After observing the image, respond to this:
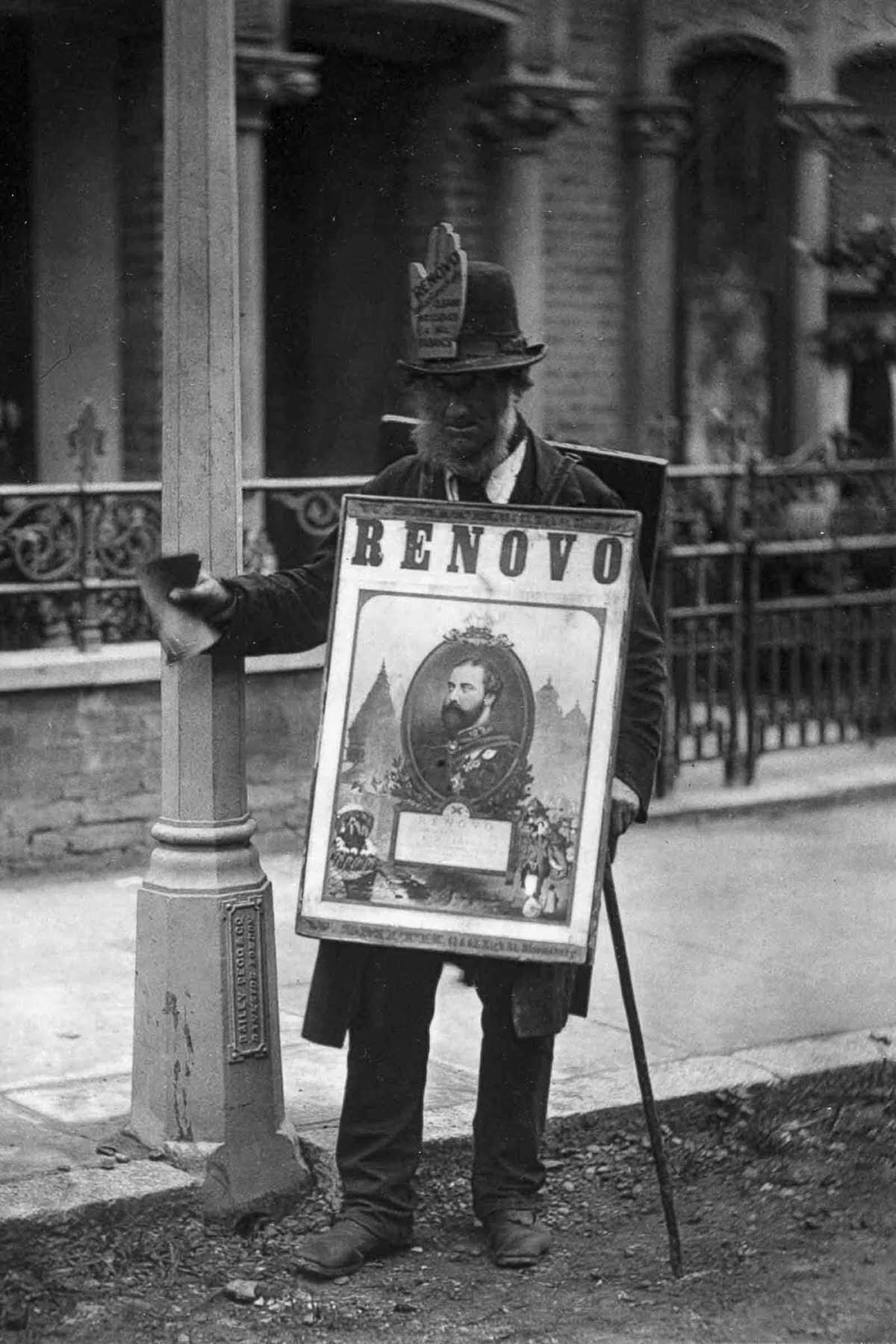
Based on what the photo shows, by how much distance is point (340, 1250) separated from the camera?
479 centimetres

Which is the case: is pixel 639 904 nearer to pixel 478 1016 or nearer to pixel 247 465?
pixel 478 1016

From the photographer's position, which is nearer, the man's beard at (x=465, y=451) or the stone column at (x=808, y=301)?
the man's beard at (x=465, y=451)

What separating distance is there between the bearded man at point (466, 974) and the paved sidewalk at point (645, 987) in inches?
19.2

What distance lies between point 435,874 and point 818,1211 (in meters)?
1.41

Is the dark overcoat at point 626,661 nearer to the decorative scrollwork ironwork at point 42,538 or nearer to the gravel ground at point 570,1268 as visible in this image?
the gravel ground at point 570,1268

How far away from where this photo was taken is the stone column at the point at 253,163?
32.2ft

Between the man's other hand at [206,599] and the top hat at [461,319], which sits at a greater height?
the top hat at [461,319]

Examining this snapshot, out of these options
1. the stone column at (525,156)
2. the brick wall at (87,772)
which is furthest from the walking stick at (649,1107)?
the stone column at (525,156)

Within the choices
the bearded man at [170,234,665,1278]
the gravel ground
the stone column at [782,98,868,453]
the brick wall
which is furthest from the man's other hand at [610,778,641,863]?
the stone column at [782,98,868,453]

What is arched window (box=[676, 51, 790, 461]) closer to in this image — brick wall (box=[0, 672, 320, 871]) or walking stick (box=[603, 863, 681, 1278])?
brick wall (box=[0, 672, 320, 871])

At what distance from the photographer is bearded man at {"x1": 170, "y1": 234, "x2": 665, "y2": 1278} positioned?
15.7 feet

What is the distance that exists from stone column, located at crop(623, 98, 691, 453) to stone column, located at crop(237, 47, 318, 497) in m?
2.86

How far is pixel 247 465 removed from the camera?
9.73 m

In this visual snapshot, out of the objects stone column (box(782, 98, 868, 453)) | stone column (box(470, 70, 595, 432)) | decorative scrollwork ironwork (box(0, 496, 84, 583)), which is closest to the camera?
decorative scrollwork ironwork (box(0, 496, 84, 583))
